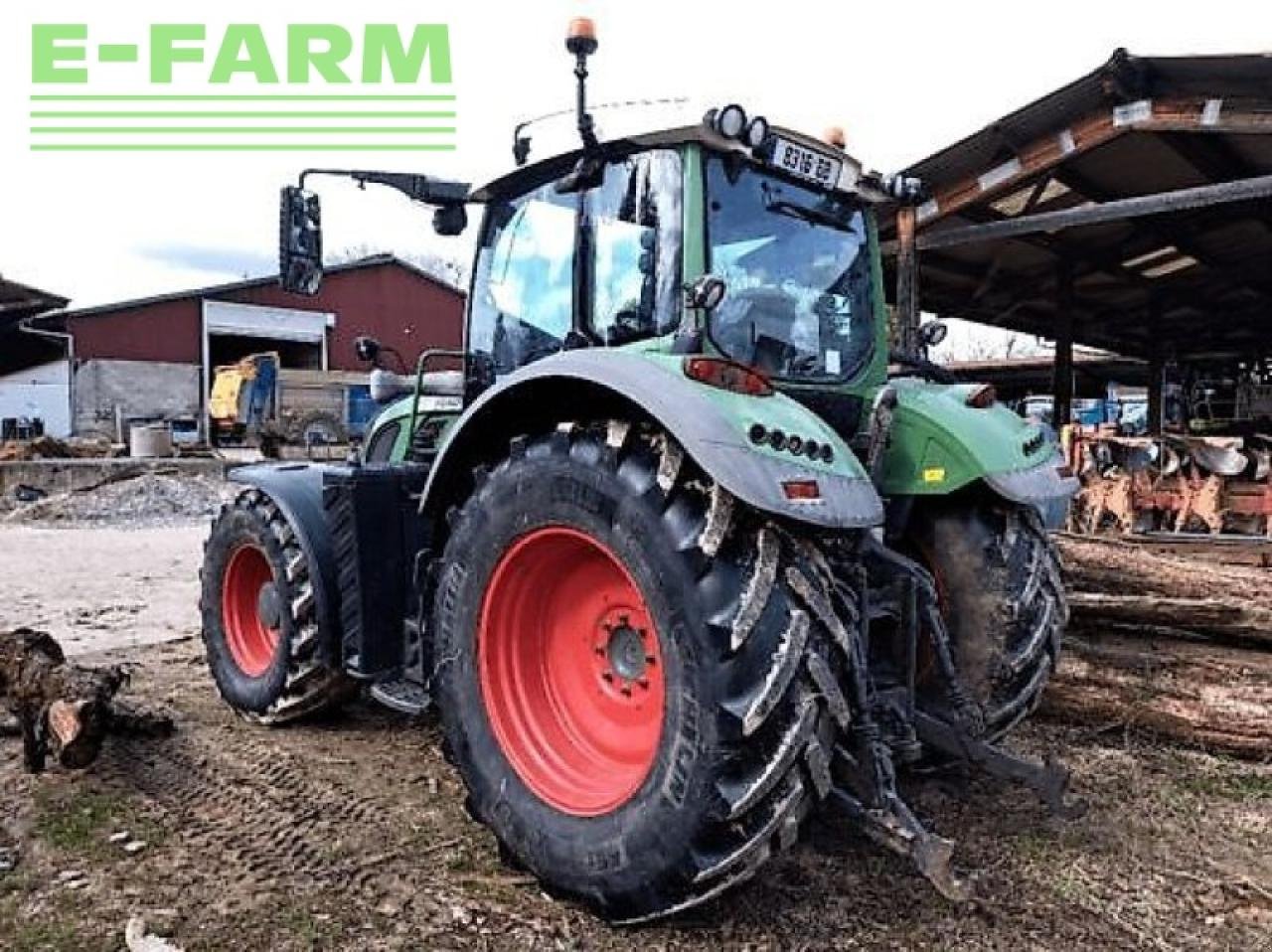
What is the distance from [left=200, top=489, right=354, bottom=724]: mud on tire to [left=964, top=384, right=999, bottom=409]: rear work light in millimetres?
2548

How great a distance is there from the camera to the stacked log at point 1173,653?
3.99 m

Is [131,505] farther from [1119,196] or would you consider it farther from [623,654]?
[623,654]

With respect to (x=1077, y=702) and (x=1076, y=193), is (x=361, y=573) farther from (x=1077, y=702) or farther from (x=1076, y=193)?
(x=1076, y=193)

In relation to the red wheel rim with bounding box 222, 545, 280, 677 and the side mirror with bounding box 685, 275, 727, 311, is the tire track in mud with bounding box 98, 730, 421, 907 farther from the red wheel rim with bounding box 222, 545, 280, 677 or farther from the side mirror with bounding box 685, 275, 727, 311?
the side mirror with bounding box 685, 275, 727, 311

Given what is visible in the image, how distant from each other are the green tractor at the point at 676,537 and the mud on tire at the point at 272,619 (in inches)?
0.8

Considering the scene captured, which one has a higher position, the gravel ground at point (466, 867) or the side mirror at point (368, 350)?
the side mirror at point (368, 350)

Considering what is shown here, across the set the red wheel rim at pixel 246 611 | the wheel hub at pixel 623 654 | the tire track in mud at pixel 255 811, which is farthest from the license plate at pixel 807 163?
the red wheel rim at pixel 246 611

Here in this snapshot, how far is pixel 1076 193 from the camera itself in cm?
909

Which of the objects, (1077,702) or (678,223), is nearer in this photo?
(678,223)

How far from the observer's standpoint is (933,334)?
4203mm

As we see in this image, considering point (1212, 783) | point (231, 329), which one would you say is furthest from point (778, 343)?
point (231, 329)

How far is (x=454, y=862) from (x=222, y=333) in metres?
24.7

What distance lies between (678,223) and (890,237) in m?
6.53

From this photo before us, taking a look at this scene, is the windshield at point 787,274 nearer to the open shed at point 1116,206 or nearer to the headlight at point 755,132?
the headlight at point 755,132
